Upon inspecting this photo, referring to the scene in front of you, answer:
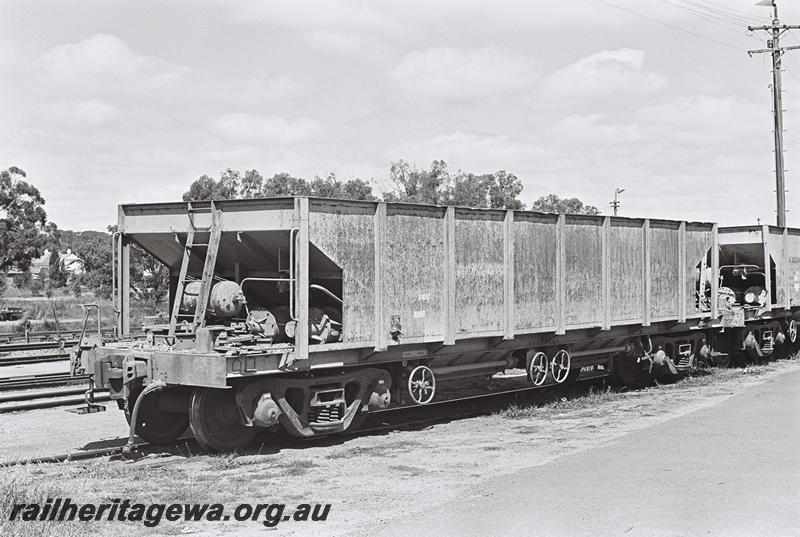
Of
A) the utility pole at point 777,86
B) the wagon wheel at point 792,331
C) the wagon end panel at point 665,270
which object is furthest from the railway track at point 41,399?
the utility pole at point 777,86

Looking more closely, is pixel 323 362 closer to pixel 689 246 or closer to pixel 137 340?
pixel 137 340

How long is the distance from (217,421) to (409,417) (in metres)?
3.50

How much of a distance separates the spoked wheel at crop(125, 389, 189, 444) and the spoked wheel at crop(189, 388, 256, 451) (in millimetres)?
753

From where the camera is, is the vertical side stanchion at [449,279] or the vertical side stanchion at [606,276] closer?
the vertical side stanchion at [449,279]

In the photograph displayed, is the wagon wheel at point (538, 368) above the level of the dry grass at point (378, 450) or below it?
above

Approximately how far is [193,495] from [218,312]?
2969mm

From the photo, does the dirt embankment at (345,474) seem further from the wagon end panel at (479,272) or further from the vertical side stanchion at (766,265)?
the vertical side stanchion at (766,265)

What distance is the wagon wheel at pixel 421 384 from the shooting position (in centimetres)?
1125

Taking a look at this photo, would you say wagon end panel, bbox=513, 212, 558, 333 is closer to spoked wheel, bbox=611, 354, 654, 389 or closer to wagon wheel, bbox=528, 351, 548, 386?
wagon wheel, bbox=528, 351, 548, 386

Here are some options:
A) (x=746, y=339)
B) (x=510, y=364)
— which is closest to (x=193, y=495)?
(x=510, y=364)

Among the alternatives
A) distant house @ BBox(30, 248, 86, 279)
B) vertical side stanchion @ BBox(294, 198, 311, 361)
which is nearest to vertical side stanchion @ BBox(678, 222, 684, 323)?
vertical side stanchion @ BBox(294, 198, 311, 361)

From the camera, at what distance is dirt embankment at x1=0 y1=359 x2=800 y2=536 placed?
704 cm

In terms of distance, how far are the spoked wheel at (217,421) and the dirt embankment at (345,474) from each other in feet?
0.89

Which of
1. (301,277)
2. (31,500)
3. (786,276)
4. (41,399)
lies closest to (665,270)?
(786,276)
